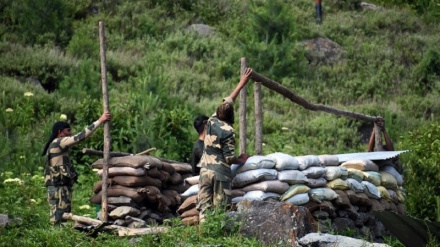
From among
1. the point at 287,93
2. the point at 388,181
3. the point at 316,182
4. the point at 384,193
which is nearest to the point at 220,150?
the point at 316,182

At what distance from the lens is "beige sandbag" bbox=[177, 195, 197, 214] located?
1336 cm

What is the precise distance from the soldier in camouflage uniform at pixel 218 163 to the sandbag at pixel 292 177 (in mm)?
687

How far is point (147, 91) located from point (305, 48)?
415 inches

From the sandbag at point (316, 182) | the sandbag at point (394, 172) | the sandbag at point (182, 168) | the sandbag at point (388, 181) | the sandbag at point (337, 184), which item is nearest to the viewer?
the sandbag at point (316, 182)

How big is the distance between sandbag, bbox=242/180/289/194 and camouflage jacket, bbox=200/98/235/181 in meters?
0.40

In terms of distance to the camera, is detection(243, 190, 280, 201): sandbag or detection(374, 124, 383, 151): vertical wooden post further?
detection(374, 124, 383, 151): vertical wooden post

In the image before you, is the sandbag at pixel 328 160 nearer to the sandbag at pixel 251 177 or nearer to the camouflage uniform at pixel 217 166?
the sandbag at pixel 251 177

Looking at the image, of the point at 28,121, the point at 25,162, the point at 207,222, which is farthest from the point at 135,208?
the point at 28,121

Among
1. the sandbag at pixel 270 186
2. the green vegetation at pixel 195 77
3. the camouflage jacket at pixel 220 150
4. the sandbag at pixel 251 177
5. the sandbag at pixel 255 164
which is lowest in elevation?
the green vegetation at pixel 195 77

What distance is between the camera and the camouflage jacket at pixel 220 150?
41.9ft

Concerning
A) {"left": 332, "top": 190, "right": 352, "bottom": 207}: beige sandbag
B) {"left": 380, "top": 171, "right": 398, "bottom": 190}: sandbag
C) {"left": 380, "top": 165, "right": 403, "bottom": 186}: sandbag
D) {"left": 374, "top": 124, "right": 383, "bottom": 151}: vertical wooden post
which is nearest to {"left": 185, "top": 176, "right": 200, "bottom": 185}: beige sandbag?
{"left": 332, "top": 190, "right": 352, "bottom": 207}: beige sandbag

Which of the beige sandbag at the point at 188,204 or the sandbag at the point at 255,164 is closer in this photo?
the sandbag at the point at 255,164

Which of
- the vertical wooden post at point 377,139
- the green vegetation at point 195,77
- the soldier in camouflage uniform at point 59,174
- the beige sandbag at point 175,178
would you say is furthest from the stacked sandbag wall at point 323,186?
the vertical wooden post at point 377,139

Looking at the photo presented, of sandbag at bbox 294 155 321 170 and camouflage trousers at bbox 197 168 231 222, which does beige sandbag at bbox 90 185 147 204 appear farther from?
sandbag at bbox 294 155 321 170
